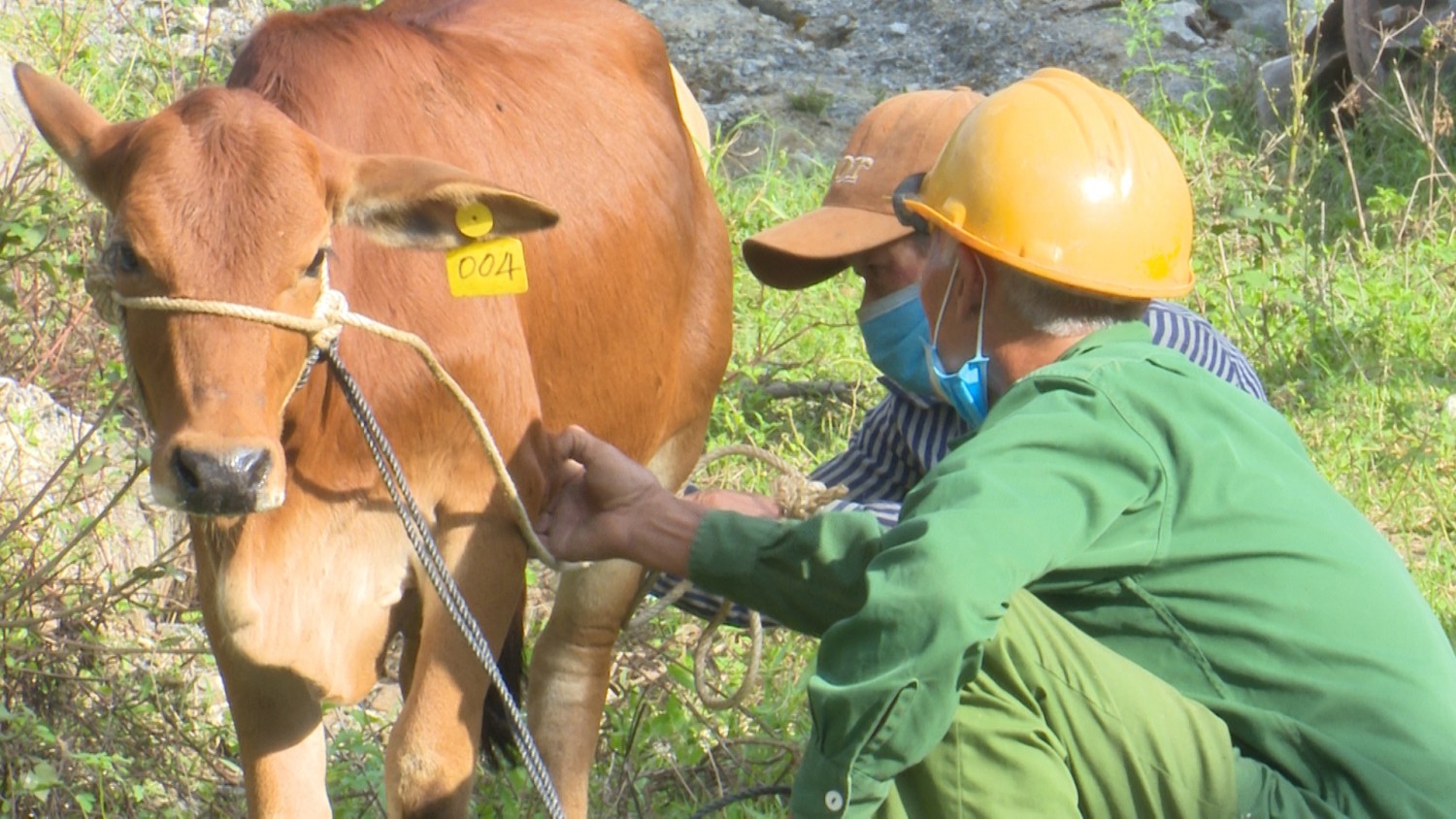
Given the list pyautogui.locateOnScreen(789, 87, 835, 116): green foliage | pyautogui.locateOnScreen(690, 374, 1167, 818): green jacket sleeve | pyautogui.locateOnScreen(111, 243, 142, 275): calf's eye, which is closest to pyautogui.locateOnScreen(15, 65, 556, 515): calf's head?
pyautogui.locateOnScreen(111, 243, 142, 275): calf's eye

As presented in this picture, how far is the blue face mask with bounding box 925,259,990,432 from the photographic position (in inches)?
102

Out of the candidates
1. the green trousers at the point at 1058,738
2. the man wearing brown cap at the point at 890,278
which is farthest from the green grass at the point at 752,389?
the green trousers at the point at 1058,738

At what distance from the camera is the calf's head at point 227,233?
249 centimetres

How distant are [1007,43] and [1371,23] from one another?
220 cm

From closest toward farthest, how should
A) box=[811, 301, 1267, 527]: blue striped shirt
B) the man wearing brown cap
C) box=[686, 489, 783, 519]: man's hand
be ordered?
box=[686, 489, 783, 519]: man's hand < box=[811, 301, 1267, 527]: blue striped shirt < the man wearing brown cap

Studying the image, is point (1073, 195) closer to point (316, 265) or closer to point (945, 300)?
point (945, 300)

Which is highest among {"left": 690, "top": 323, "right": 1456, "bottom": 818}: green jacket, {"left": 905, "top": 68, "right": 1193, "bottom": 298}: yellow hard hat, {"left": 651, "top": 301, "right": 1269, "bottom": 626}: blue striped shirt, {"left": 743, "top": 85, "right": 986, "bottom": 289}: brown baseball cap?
{"left": 905, "top": 68, "right": 1193, "bottom": 298}: yellow hard hat

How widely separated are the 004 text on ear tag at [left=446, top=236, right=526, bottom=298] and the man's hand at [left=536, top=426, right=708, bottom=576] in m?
0.29

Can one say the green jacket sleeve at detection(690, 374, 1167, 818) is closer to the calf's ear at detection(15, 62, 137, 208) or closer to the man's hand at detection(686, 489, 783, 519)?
the man's hand at detection(686, 489, 783, 519)

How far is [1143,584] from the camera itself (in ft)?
7.72

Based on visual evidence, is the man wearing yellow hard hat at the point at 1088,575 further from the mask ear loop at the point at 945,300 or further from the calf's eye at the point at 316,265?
the calf's eye at the point at 316,265

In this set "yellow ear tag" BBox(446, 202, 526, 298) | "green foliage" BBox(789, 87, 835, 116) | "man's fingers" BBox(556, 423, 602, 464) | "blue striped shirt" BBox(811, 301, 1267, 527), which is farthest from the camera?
"green foliage" BBox(789, 87, 835, 116)

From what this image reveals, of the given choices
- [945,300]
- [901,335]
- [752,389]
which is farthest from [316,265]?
[752,389]

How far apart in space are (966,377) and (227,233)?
1089 mm
